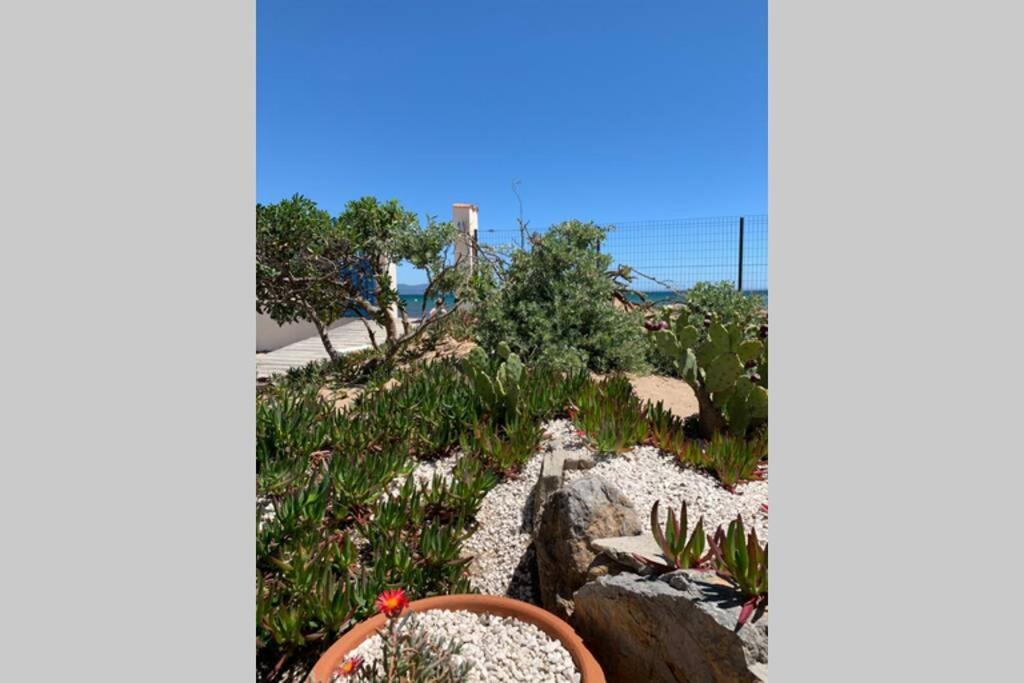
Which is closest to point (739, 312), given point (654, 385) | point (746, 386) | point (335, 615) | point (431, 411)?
point (654, 385)

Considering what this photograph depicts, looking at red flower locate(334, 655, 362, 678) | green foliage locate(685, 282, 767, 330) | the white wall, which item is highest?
green foliage locate(685, 282, 767, 330)

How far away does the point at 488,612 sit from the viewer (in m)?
2.10

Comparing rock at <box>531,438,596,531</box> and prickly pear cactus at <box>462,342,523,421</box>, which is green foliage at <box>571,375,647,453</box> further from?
prickly pear cactus at <box>462,342,523,421</box>

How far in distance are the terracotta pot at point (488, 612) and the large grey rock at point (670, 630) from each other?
6.3 inches

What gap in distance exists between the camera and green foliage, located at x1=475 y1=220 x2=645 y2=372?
631 centimetres

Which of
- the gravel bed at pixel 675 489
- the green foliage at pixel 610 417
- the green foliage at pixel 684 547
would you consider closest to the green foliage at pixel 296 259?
the green foliage at pixel 610 417

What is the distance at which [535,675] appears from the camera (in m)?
1.81

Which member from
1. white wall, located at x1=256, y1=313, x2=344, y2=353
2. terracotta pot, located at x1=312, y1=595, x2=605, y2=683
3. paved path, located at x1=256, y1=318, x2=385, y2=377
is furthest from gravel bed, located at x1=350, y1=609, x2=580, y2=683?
white wall, located at x1=256, y1=313, x2=344, y2=353

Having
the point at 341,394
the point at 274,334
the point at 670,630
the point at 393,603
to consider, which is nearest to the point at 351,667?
the point at 393,603

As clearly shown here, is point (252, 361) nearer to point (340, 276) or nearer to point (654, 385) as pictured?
point (654, 385)

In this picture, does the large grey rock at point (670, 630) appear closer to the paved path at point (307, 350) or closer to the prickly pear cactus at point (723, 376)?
the prickly pear cactus at point (723, 376)

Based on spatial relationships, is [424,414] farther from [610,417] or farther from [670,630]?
[670,630]

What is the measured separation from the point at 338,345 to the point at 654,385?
24.7 ft

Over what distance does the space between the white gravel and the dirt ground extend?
2.29m
